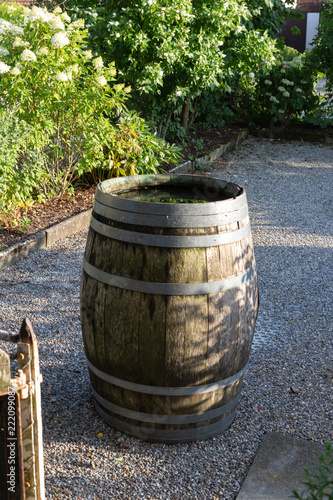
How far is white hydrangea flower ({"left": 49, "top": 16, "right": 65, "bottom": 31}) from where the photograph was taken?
5414 mm

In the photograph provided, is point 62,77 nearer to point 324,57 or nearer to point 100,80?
point 100,80

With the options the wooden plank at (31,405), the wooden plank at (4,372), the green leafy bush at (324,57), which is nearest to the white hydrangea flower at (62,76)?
the wooden plank at (31,405)

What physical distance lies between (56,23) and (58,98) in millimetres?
742

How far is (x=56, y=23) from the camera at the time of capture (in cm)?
542

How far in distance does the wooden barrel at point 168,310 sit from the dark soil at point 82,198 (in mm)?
2767

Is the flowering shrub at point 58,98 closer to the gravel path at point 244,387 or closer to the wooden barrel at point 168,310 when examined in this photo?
the gravel path at point 244,387

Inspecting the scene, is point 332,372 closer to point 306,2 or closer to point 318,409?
point 318,409

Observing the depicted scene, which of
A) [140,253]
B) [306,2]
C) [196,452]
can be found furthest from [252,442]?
[306,2]

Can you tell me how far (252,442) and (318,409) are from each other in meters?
0.50

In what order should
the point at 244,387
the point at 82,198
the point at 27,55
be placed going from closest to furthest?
the point at 244,387 → the point at 27,55 → the point at 82,198

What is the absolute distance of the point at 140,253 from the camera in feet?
7.50

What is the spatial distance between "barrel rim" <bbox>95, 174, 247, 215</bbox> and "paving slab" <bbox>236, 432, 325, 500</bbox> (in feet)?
3.93

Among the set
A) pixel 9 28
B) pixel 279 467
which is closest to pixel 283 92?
pixel 9 28

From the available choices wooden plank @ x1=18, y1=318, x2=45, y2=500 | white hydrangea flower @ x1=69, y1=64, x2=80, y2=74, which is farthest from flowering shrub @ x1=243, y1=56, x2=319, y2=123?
wooden plank @ x1=18, y1=318, x2=45, y2=500
